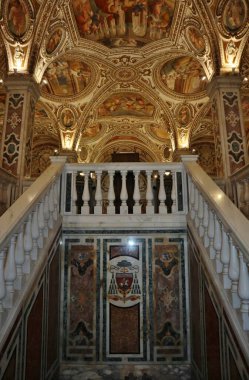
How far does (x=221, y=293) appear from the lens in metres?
3.17

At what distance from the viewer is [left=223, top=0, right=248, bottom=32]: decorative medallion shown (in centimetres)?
963

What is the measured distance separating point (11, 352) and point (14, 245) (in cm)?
90

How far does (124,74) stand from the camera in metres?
14.9

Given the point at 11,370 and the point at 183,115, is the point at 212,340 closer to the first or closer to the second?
the point at 11,370

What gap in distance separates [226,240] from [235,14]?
8.82 metres

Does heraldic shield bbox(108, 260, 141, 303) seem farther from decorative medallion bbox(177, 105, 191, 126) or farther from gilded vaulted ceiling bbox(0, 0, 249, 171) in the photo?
decorative medallion bbox(177, 105, 191, 126)

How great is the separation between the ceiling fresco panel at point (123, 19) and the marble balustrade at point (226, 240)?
9.00 metres

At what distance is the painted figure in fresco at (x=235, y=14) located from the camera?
31.7 feet

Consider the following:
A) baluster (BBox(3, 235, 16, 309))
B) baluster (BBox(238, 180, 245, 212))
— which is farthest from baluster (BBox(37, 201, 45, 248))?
baluster (BBox(238, 180, 245, 212))

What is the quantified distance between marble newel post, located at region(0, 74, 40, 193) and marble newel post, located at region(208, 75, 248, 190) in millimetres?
5313

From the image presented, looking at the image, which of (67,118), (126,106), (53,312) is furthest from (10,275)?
(126,106)

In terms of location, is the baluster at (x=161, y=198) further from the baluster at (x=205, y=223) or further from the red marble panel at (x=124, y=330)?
the red marble panel at (x=124, y=330)

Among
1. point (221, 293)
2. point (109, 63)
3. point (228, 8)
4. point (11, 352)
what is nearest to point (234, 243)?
point (221, 293)

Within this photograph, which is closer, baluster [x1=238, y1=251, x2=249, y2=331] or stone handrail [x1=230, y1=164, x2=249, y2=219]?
baluster [x1=238, y1=251, x2=249, y2=331]
